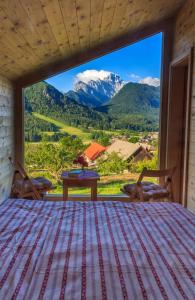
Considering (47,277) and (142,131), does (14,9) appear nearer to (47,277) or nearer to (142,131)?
(47,277)

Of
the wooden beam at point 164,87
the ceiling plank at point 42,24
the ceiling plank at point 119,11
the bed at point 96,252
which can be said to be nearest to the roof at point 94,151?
the wooden beam at point 164,87

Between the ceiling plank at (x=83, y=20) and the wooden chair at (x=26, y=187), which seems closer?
the ceiling plank at (x=83, y=20)

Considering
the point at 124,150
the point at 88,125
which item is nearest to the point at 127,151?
the point at 124,150

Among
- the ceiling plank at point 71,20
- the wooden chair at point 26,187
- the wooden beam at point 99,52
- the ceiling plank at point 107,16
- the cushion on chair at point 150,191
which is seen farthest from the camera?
the wooden beam at point 99,52

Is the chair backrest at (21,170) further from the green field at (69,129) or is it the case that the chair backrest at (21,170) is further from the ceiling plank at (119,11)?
the ceiling plank at (119,11)

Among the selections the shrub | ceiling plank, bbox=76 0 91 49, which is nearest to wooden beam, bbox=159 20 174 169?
the shrub

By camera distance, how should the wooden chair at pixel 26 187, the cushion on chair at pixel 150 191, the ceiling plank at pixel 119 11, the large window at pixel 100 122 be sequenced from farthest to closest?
the large window at pixel 100 122
the wooden chair at pixel 26 187
the cushion on chair at pixel 150 191
the ceiling plank at pixel 119 11

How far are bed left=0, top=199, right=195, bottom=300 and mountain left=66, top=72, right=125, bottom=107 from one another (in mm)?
2737

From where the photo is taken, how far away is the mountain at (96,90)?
181 inches

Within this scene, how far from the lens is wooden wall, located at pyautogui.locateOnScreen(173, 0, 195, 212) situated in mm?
3320

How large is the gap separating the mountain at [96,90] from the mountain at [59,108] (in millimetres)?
100

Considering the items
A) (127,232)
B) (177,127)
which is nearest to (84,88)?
(177,127)

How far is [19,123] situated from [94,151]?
1.14m

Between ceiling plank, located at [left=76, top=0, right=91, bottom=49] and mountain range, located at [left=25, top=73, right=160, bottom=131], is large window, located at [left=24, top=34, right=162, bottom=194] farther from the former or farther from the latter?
ceiling plank, located at [left=76, top=0, right=91, bottom=49]
